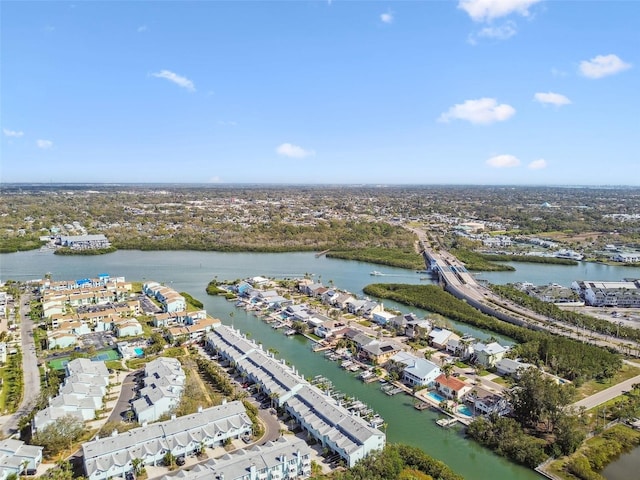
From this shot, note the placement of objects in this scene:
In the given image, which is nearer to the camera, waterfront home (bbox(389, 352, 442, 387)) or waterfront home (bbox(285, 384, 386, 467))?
waterfront home (bbox(285, 384, 386, 467))


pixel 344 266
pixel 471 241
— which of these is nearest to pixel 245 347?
pixel 344 266

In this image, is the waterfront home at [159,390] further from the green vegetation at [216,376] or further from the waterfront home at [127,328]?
the waterfront home at [127,328]

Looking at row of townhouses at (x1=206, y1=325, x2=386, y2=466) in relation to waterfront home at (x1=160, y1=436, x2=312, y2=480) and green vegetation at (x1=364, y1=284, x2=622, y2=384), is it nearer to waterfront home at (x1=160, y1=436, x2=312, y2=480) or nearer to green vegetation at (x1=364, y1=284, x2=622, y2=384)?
waterfront home at (x1=160, y1=436, x2=312, y2=480)

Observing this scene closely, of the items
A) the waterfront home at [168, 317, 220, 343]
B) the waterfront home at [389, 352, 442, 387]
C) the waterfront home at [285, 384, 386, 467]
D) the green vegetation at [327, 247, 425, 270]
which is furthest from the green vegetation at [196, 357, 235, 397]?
the green vegetation at [327, 247, 425, 270]

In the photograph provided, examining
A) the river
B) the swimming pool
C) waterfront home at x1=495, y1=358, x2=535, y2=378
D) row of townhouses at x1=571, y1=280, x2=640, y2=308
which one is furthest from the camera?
row of townhouses at x1=571, y1=280, x2=640, y2=308

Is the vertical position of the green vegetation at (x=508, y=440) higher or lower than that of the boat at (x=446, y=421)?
Result: higher

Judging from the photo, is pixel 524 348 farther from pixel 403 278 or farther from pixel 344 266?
pixel 344 266

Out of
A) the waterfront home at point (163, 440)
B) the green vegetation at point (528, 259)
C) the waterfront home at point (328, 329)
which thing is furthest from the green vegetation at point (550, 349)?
the green vegetation at point (528, 259)
